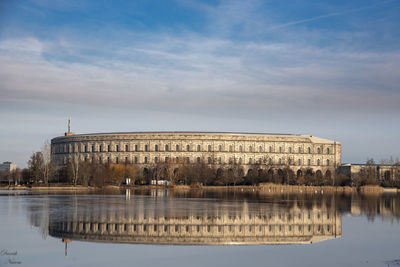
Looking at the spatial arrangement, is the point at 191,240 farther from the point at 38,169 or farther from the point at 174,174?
the point at 174,174

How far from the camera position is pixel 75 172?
80.9 metres

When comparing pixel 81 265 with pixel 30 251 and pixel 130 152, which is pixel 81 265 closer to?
pixel 30 251

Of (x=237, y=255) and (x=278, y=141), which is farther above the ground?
(x=278, y=141)

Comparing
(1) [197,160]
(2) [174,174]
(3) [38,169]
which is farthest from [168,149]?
(3) [38,169]

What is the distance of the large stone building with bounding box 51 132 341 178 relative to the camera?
4643 inches

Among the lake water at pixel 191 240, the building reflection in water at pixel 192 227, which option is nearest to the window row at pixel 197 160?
the building reflection in water at pixel 192 227

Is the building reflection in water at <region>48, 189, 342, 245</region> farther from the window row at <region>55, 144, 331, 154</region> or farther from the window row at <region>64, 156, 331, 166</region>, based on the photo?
the window row at <region>55, 144, 331, 154</region>

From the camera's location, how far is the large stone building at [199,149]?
118 metres

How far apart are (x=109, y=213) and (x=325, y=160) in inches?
4241

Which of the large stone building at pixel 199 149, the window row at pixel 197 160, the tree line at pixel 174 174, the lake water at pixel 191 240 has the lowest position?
the lake water at pixel 191 240

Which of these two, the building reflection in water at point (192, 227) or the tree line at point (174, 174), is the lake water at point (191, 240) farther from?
the tree line at point (174, 174)

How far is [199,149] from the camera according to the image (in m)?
119

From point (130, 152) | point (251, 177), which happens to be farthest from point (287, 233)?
point (130, 152)

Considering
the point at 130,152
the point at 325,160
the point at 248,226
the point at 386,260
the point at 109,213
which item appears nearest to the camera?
the point at 386,260
